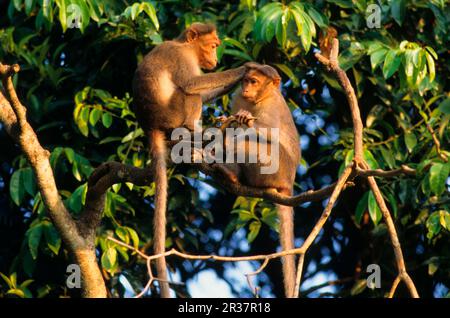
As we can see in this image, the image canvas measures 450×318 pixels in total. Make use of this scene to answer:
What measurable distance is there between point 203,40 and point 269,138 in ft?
3.49

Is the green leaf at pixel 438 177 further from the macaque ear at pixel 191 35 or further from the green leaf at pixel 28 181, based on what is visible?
the green leaf at pixel 28 181

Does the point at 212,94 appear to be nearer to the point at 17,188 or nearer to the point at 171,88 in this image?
the point at 171,88

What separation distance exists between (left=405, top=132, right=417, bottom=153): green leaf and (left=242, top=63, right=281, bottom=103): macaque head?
1.36 metres

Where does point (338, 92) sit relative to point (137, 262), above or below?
above

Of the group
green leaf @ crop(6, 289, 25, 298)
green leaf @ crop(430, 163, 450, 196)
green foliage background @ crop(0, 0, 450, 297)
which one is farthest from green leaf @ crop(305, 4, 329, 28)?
green leaf @ crop(6, 289, 25, 298)

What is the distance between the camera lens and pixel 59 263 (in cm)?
788

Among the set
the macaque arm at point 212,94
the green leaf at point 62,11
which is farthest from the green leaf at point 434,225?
the green leaf at point 62,11

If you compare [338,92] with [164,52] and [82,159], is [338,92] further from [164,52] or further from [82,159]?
[82,159]

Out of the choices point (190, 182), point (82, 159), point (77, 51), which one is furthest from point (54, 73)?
point (190, 182)

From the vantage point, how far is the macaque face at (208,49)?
23.4ft

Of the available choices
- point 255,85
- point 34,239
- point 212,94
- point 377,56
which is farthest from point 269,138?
point 34,239

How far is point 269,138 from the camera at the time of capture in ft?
21.6

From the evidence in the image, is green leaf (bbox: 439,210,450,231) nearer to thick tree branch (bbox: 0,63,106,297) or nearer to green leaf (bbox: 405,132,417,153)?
green leaf (bbox: 405,132,417,153)

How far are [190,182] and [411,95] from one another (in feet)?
6.62
